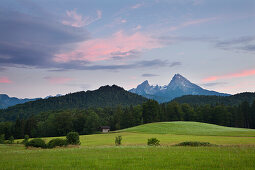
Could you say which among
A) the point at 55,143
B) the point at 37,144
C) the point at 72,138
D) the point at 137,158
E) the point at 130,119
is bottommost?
the point at 37,144

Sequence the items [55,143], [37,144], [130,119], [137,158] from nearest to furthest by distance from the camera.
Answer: [137,158] < [55,143] < [37,144] < [130,119]

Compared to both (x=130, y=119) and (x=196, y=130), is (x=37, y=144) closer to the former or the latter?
(x=196, y=130)

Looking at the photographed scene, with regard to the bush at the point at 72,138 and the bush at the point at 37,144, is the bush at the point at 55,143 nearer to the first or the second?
the bush at the point at 37,144

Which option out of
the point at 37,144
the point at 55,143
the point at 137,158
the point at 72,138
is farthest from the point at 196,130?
the point at 137,158

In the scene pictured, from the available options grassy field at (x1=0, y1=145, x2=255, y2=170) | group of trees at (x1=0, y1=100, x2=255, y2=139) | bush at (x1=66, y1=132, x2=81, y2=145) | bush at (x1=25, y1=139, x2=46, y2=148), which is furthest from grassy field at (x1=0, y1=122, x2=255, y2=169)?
group of trees at (x1=0, y1=100, x2=255, y2=139)

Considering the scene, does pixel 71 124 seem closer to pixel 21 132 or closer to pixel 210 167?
pixel 21 132

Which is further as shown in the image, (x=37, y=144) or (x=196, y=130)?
(x=196, y=130)

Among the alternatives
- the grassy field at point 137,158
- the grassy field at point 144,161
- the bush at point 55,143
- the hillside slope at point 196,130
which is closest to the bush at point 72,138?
the bush at point 55,143

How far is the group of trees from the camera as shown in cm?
11781

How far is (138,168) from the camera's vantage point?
1352 centimetres

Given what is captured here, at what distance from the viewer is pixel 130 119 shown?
428 ft

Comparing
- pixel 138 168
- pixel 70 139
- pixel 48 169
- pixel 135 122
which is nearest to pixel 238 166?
pixel 138 168

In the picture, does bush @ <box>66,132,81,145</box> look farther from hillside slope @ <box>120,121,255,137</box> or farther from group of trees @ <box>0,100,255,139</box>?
group of trees @ <box>0,100,255,139</box>

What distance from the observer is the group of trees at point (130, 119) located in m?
118
